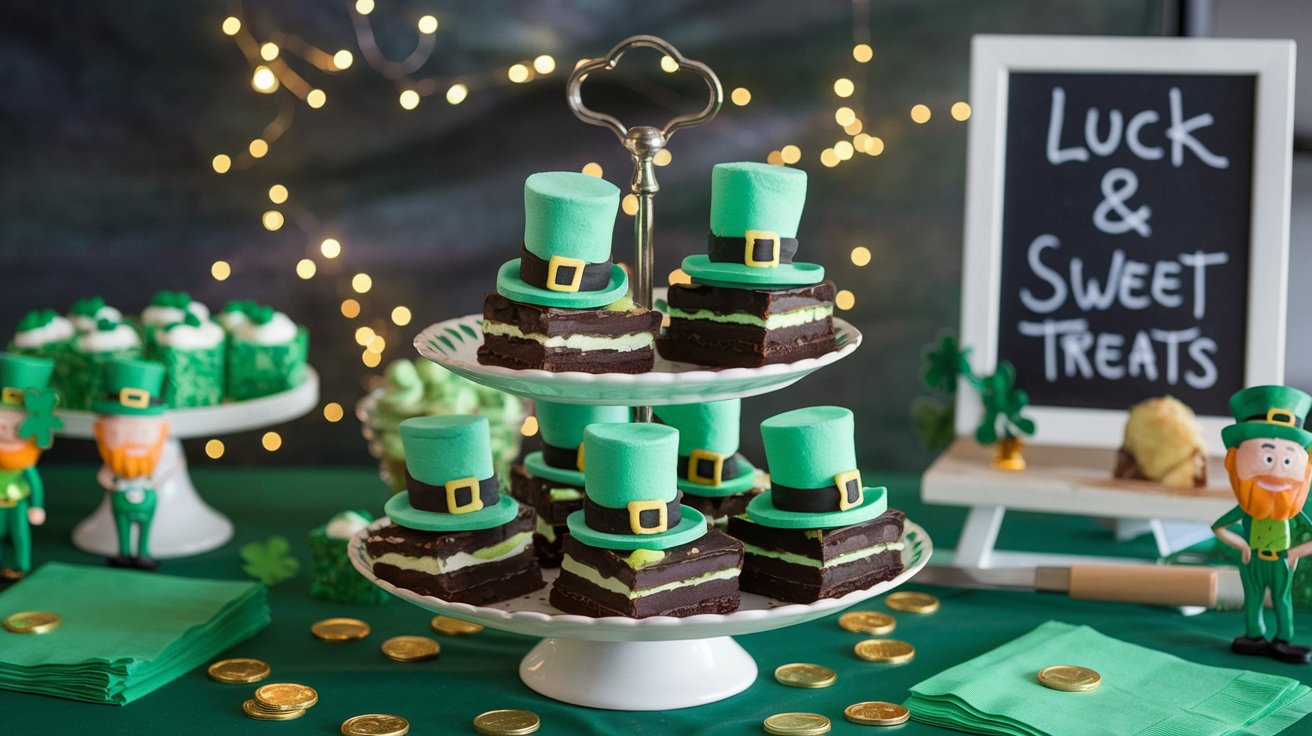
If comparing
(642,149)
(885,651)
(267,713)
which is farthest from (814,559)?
(267,713)

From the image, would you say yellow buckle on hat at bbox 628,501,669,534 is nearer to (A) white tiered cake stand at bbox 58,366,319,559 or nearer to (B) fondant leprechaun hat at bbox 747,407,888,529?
(B) fondant leprechaun hat at bbox 747,407,888,529

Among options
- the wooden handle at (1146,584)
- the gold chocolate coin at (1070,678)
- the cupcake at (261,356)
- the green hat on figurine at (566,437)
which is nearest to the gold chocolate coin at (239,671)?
the green hat on figurine at (566,437)

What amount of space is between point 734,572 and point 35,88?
5.34 ft

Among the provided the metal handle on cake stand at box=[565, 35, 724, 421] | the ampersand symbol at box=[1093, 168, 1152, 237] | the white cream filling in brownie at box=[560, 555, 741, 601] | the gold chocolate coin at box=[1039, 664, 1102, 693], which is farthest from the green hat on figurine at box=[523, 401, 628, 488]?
the ampersand symbol at box=[1093, 168, 1152, 237]

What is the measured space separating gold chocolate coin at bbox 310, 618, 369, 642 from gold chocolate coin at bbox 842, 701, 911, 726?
59 centimetres

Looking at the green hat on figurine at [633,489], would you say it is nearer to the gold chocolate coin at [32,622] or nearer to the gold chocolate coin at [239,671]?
the gold chocolate coin at [239,671]

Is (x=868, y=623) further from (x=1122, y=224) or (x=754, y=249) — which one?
(x=1122, y=224)

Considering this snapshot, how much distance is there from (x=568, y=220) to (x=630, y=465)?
244 millimetres

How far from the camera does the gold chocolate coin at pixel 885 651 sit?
1667 millimetres

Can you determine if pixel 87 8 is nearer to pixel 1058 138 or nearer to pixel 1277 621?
pixel 1058 138

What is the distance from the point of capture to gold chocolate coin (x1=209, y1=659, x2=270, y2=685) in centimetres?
158

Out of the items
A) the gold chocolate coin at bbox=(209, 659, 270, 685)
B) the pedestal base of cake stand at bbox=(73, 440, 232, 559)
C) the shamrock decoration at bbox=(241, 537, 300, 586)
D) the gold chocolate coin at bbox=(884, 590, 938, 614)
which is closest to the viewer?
the gold chocolate coin at bbox=(209, 659, 270, 685)

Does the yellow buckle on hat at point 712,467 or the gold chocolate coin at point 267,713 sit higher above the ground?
the yellow buckle on hat at point 712,467

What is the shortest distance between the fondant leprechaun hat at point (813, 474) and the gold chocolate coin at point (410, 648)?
421 mm
